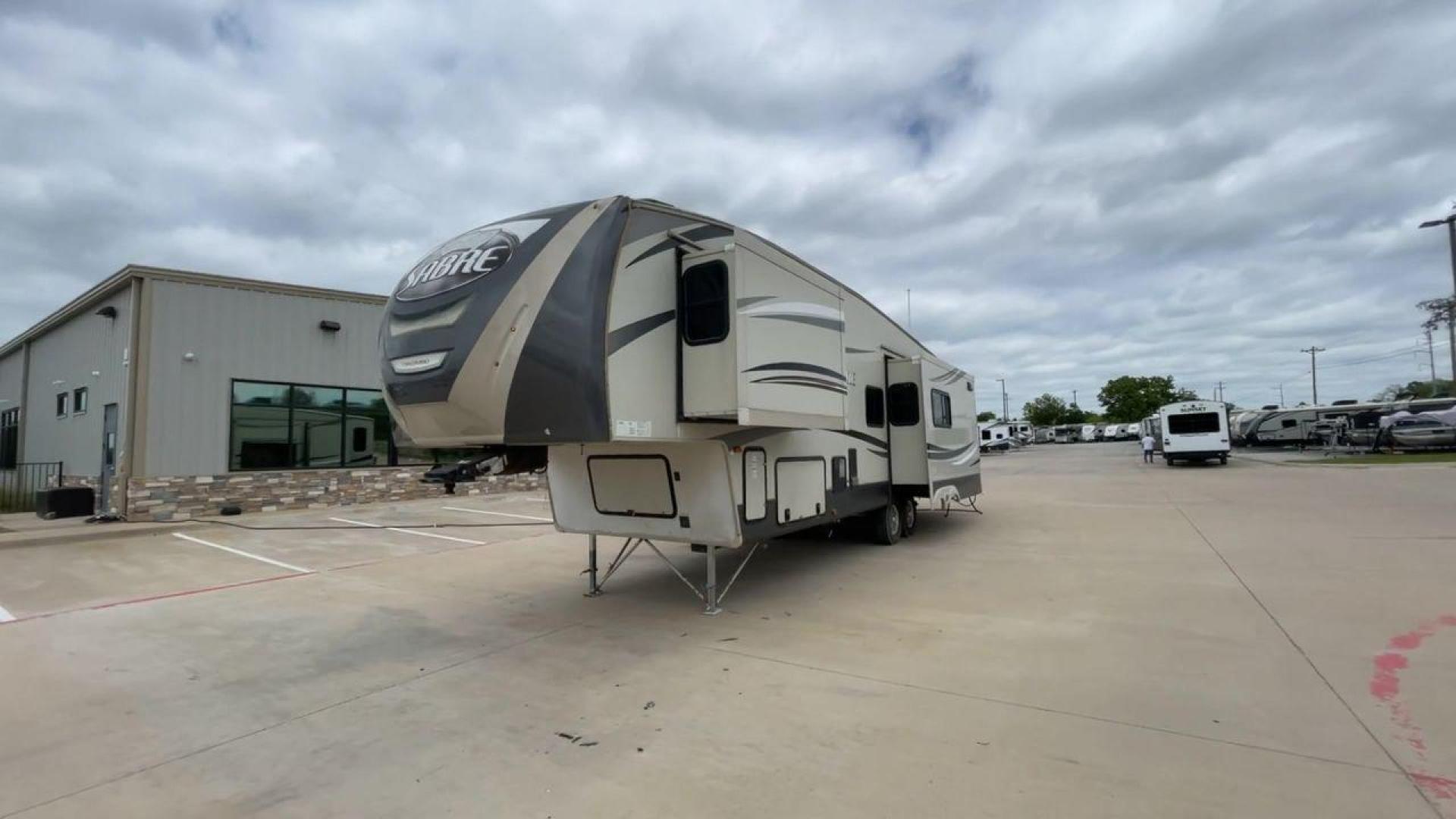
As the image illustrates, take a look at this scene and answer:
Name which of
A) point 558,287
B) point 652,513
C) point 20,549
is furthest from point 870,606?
point 20,549

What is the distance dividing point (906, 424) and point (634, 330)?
206 inches

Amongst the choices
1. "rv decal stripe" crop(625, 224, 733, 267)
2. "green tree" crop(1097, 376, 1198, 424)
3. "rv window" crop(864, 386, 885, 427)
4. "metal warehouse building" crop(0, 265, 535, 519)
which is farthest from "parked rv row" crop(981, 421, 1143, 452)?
"rv decal stripe" crop(625, 224, 733, 267)

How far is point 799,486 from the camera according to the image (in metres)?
6.76

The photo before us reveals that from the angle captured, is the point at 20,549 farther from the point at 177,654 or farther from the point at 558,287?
the point at 558,287

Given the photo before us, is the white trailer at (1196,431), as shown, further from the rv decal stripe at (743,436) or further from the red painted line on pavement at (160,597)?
the red painted line on pavement at (160,597)

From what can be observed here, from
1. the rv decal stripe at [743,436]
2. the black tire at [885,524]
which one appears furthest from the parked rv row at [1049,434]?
the rv decal stripe at [743,436]

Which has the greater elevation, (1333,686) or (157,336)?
(157,336)

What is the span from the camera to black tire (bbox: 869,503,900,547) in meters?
9.27

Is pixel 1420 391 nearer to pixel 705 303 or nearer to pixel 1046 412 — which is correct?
pixel 1046 412

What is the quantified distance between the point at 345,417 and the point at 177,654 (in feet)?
39.0

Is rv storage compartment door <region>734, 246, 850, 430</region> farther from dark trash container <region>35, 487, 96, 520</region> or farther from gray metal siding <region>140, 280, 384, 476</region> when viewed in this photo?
dark trash container <region>35, 487, 96, 520</region>

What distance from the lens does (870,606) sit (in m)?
6.18

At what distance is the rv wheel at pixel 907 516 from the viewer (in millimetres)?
9898

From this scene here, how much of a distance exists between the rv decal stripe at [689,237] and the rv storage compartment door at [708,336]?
0.17 m
